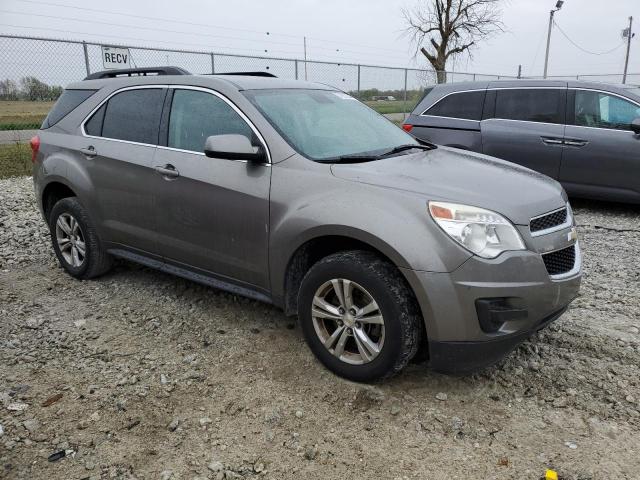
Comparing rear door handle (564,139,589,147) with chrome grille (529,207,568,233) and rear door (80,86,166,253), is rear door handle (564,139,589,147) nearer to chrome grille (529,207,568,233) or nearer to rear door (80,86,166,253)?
chrome grille (529,207,568,233)

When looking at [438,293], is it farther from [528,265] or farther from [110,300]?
[110,300]

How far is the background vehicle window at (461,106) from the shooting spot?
7449 millimetres

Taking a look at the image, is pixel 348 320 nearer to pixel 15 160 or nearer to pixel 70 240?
pixel 70 240

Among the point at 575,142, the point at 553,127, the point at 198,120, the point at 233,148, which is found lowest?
the point at 575,142

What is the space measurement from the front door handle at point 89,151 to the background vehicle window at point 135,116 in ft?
0.44

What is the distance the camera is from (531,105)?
7.12m

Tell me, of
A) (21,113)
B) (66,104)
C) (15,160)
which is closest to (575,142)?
(66,104)

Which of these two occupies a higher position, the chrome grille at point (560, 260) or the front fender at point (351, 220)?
the front fender at point (351, 220)

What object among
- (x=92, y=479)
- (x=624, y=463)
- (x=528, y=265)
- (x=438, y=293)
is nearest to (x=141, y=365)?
Result: (x=92, y=479)

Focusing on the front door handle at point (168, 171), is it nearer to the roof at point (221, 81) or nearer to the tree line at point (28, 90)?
the roof at point (221, 81)

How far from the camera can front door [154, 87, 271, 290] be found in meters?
3.27

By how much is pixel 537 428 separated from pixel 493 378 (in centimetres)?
46

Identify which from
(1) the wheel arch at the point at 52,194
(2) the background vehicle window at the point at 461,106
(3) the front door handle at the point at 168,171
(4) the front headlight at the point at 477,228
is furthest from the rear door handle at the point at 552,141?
(1) the wheel arch at the point at 52,194

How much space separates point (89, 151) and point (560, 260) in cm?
349
